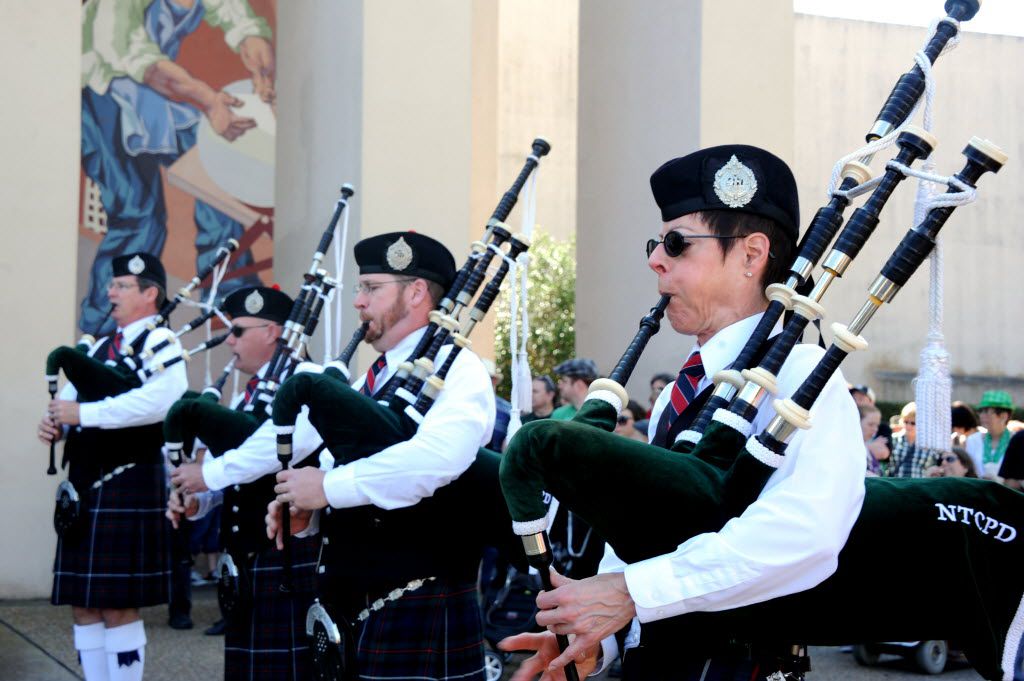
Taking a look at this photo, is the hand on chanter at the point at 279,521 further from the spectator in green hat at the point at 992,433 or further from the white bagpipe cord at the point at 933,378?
the spectator in green hat at the point at 992,433

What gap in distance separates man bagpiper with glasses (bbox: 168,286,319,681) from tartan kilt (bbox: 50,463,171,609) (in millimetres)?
918

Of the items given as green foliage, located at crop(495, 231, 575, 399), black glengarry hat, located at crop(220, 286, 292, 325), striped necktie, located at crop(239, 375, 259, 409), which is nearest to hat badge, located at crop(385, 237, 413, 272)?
striped necktie, located at crop(239, 375, 259, 409)

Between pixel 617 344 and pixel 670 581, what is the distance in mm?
5458

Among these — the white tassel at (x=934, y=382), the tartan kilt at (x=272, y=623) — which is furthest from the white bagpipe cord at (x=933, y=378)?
the tartan kilt at (x=272, y=623)

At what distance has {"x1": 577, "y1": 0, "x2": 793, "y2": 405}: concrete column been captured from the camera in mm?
6332

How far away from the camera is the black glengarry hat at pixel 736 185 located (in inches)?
72.4

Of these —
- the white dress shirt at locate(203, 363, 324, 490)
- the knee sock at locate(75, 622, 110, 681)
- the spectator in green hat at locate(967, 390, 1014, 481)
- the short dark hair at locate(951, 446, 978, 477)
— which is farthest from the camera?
the spectator in green hat at locate(967, 390, 1014, 481)

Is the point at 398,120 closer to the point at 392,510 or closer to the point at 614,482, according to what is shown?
the point at 392,510

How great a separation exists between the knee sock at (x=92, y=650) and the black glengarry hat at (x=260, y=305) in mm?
1366

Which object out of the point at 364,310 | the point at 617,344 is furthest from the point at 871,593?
the point at 617,344

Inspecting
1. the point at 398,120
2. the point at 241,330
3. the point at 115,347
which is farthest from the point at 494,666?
the point at 398,120

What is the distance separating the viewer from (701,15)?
6.30 m

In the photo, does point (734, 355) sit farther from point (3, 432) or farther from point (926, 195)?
point (3, 432)

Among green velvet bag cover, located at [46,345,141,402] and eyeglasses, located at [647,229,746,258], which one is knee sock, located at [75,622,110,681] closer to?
green velvet bag cover, located at [46,345,141,402]
